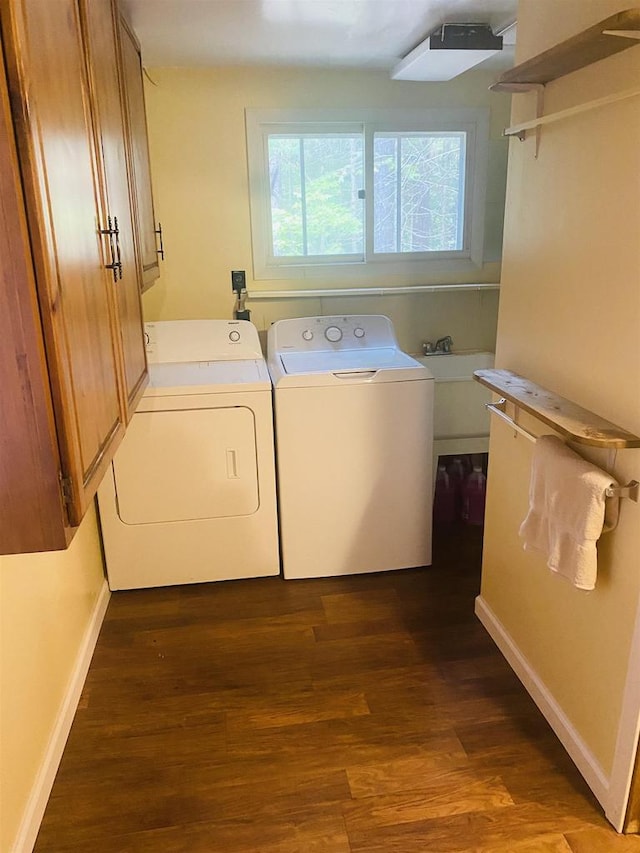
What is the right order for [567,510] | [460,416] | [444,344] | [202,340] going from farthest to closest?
[444,344], [460,416], [202,340], [567,510]

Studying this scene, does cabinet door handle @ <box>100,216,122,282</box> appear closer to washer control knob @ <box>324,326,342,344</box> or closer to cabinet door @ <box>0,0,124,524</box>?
cabinet door @ <box>0,0,124,524</box>

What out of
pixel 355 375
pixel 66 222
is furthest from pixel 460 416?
pixel 66 222

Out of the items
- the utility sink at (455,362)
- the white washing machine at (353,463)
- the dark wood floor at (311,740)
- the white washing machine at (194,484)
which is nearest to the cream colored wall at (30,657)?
the dark wood floor at (311,740)

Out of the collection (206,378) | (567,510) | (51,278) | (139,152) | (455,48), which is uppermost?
(455,48)

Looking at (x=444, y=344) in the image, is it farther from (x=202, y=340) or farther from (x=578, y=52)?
(x=578, y=52)

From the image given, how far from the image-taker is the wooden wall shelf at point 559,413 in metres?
1.41

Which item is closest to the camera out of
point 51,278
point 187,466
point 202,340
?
point 51,278

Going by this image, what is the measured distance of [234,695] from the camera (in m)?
2.06

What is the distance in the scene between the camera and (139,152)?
2250 millimetres

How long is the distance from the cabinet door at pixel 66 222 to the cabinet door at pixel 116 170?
12 centimetres

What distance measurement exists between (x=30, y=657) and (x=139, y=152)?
1633mm

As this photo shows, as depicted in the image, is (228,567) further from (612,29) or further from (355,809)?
(612,29)

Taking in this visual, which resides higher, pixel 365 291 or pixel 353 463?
pixel 365 291

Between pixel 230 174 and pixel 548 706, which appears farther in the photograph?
pixel 230 174
